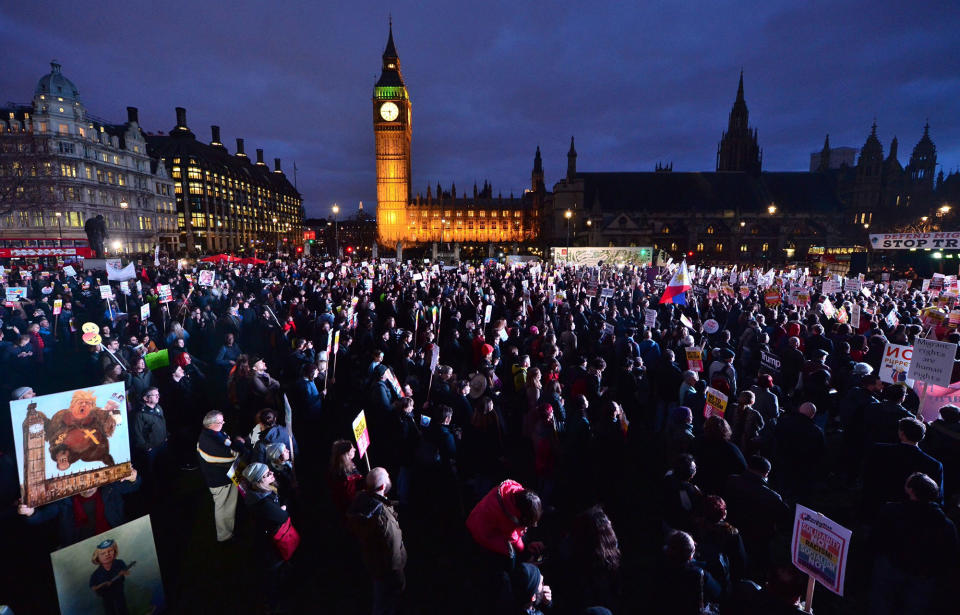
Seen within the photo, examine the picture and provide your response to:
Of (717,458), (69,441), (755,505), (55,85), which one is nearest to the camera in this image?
(755,505)

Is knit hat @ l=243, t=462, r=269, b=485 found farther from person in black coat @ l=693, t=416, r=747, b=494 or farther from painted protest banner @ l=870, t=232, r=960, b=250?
painted protest banner @ l=870, t=232, r=960, b=250

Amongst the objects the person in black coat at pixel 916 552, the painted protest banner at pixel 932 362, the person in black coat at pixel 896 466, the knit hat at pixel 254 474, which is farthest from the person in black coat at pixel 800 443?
the knit hat at pixel 254 474

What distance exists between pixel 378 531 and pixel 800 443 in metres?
4.49

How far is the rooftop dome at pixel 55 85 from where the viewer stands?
43062 mm

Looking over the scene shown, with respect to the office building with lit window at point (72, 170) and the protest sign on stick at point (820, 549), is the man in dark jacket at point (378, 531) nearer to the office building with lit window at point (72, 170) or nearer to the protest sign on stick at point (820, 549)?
the protest sign on stick at point (820, 549)

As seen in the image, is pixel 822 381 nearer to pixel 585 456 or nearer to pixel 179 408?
pixel 585 456

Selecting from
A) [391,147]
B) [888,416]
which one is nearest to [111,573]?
[888,416]

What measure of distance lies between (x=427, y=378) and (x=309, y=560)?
3.34 m

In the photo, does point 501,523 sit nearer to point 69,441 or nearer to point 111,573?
point 111,573

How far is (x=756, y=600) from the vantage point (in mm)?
2463

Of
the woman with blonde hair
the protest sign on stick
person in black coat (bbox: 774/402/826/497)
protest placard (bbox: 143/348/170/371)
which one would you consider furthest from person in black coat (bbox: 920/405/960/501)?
protest placard (bbox: 143/348/170/371)

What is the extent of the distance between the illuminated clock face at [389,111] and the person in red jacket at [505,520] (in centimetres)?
9033

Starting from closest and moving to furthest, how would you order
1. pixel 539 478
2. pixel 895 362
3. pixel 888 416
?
pixel 888 416 < pixel 539 478 < pixel 895 362

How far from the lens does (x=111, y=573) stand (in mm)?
3240
